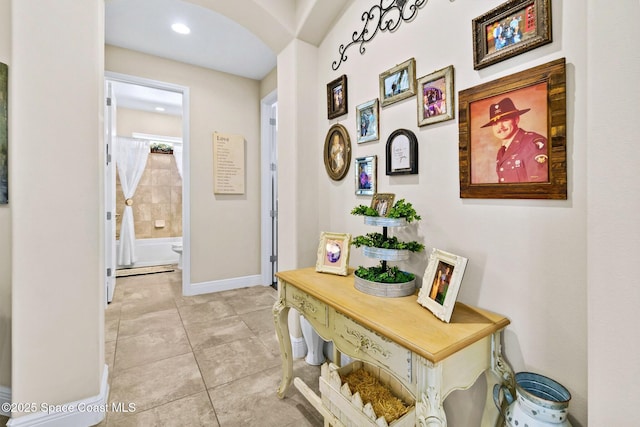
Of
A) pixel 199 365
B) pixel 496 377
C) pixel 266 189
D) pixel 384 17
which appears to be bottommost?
pixel 199 365

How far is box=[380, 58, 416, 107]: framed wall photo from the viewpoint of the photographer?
1398 millimetres

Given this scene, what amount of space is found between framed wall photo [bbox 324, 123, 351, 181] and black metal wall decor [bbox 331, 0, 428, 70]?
48cm

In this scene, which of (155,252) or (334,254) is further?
(155,252)

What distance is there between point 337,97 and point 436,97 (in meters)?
0.80

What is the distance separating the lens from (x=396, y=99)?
1.49 meters

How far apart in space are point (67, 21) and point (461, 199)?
2.14 meters

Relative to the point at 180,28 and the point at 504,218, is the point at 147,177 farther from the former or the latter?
the point at 504,218

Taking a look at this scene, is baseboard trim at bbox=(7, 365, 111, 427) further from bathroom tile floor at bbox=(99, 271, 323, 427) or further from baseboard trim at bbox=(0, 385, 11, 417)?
baseboard trim at bbox=(0, 385, 11, 417)

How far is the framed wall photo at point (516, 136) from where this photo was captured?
3.02ft

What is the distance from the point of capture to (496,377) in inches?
41.8

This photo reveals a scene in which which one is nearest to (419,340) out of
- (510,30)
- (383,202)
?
(383,202)

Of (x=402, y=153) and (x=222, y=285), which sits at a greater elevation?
(x=402, y=153)

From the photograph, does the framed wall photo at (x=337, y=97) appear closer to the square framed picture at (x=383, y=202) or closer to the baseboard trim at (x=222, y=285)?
the square framed picture at (x=383, y=202)

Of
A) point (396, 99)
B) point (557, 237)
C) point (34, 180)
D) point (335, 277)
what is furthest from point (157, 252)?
point (557, 237)
